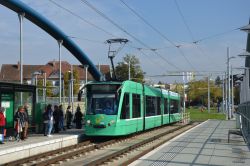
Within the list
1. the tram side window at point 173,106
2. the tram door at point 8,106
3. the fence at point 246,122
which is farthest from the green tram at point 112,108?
the tram side window at point 173,106

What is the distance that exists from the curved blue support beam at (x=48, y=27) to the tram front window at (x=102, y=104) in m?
14.8

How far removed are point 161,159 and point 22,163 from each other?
4338mm

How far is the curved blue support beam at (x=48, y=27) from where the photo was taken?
117ft

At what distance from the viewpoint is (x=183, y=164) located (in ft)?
44.5

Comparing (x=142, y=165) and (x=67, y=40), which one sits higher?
(x=67, y=40)

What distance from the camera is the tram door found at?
19969 mm

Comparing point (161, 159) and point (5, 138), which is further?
point (5, 138)

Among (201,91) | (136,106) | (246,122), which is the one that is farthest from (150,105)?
(201,91)

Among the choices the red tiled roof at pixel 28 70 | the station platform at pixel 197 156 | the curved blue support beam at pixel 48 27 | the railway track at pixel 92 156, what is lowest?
the railway track at pixel 92 156

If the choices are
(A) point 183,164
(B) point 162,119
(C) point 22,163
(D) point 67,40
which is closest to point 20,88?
(C) point 22,163

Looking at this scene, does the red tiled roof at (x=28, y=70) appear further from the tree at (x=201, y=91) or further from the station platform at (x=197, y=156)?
the station platform at (x=197, y=156)

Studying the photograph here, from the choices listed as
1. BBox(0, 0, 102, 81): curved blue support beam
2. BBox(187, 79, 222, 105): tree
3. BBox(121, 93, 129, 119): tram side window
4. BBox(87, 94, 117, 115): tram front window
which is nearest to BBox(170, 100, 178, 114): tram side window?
BBox(0, 0, 102, 81): curved blue support beam

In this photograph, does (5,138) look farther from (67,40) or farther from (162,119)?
(67,40)

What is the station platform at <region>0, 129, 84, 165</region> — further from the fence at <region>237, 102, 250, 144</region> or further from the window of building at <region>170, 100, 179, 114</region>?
the window of building at <region>170, 100, 179, 114</region>
